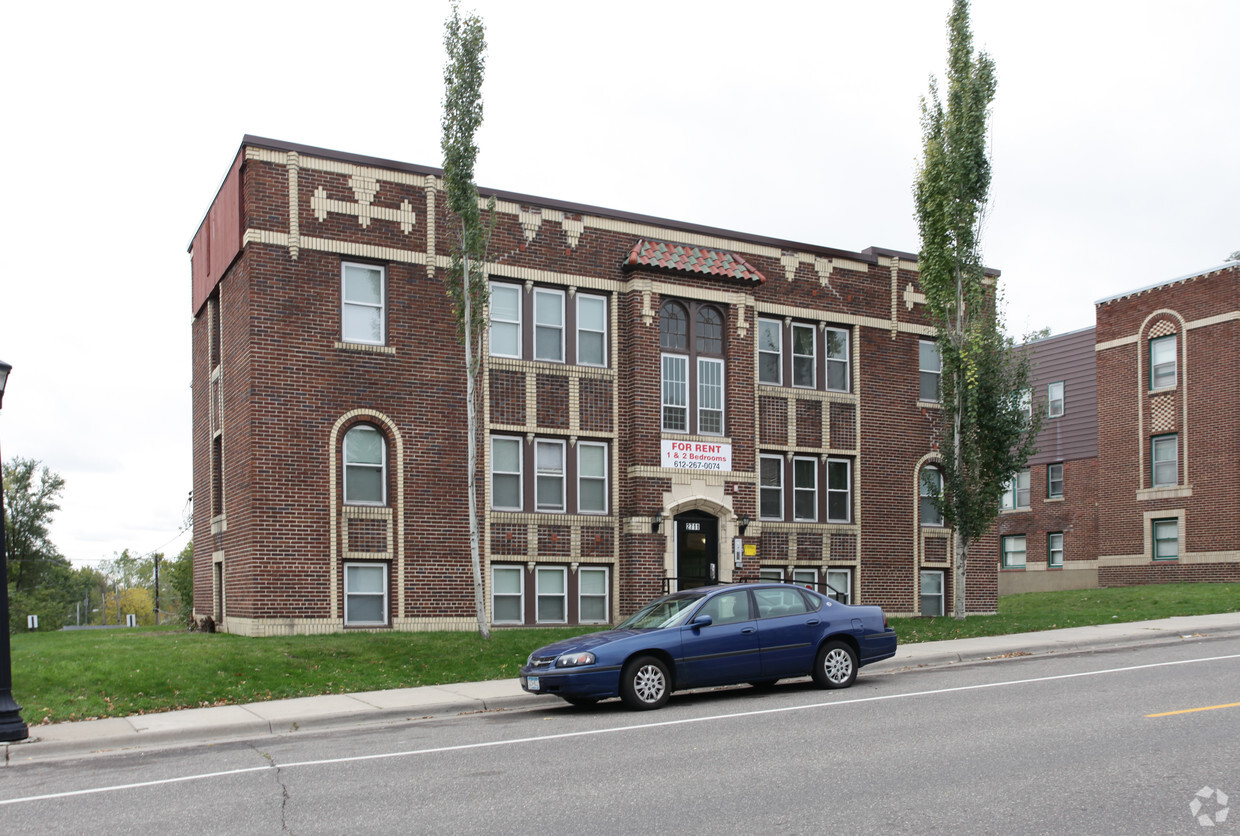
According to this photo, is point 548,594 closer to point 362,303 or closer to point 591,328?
point 591,328

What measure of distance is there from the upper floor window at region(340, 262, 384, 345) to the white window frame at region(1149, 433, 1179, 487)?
26.4 meters

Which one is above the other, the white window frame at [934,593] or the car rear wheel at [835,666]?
the car rear wheel at [835,666]

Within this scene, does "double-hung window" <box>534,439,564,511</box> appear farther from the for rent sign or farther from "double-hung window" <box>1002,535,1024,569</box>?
"double-hung window" <box>1002,535,1024,569</box>

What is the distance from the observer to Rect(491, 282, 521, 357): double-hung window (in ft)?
76.1

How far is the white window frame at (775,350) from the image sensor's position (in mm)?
26016

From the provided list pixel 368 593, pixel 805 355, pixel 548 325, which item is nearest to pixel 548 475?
pixel 548 325

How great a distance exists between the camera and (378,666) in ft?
56.2

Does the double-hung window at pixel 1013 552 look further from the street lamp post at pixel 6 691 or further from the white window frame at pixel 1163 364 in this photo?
the street lamp post at pixel 6 691

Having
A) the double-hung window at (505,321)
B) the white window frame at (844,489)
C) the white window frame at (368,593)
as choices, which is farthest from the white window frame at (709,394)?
the white window frame at (368,593)

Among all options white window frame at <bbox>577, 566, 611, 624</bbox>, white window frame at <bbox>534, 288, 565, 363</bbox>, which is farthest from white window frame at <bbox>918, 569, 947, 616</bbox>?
white window frame at <bbox>534, 288, 565, 363</bbox>

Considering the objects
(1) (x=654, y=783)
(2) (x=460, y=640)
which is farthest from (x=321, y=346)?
(1) (x=654, y=783)

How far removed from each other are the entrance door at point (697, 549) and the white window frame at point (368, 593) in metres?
6.11

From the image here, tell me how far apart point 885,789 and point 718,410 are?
17.0m

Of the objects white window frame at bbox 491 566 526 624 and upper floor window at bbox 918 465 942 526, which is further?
upper floor window at bbox 918 465 942 526
